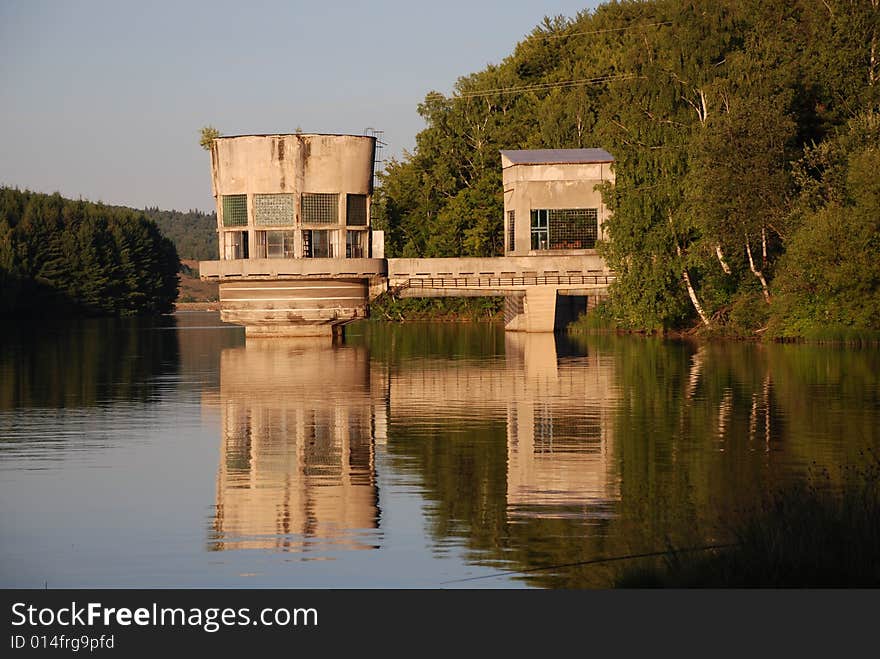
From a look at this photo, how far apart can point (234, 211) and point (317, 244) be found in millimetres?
4604

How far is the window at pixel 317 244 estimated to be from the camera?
234 ft

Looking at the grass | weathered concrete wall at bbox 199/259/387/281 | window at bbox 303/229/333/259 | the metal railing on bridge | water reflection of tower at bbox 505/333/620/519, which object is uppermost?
window at bbox 303/229/333/259

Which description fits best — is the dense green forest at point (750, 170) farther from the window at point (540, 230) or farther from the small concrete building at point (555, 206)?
the window at point (540, 230)

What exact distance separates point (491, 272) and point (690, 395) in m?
38.9

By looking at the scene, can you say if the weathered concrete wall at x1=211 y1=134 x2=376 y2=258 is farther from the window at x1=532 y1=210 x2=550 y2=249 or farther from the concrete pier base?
the window at x1=532 y1=210 x2=550 y2=249

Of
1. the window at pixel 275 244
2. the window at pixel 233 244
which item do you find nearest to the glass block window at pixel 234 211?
the window at pixel 233 244

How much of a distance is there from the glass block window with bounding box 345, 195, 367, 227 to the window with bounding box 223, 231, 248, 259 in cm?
548

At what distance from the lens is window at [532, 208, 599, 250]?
7375 cm

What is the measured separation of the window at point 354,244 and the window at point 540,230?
904cm

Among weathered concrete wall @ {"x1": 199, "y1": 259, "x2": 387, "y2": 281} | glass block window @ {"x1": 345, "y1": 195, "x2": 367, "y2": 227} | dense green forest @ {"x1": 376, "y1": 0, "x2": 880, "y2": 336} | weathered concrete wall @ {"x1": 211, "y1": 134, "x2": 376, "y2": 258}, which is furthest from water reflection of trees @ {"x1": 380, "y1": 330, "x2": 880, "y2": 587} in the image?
glass block window @ {"x1": 345, "y1": 195, "x2": 367, "y2": 227}

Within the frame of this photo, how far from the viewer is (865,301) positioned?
55.7 m

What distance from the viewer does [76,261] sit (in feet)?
446

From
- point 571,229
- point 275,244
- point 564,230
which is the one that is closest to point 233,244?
point 275,244
